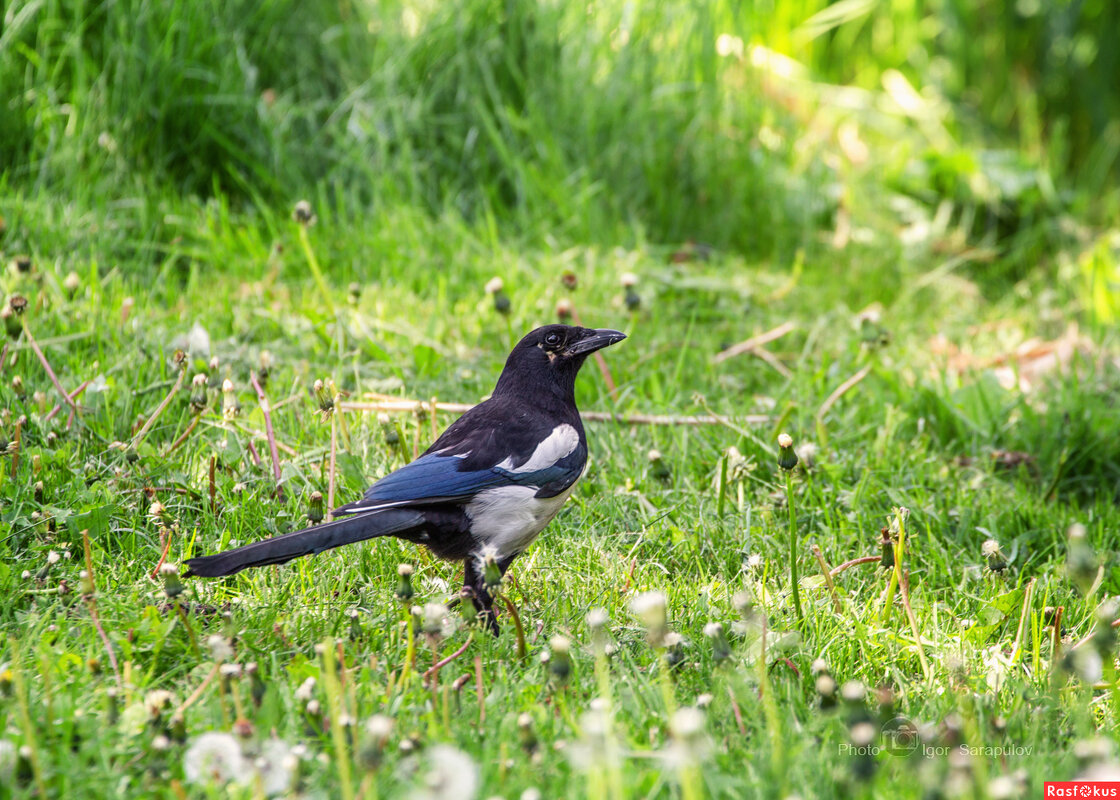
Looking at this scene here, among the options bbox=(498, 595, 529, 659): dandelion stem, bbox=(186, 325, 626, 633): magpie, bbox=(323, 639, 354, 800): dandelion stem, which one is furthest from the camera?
bbox=(186, 325, 626, 633): magpie

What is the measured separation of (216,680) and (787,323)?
122 inches

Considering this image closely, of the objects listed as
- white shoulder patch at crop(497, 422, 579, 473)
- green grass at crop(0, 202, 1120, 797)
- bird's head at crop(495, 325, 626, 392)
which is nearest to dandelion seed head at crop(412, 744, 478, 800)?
green grass at crop(0, 202, 1120, 797)

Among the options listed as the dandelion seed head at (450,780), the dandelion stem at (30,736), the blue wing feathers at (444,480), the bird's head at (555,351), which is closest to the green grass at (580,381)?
the dandelion stem at (30,736)

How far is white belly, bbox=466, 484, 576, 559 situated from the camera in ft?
8.75

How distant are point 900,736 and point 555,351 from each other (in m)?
1.39

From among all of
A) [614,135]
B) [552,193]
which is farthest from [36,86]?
[614,135]

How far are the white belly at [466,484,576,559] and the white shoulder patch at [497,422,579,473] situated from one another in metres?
0.06

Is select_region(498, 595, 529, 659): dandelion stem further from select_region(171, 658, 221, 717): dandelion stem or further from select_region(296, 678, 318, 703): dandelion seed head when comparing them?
select_region(171, 658, 221, 717): dandelion stem

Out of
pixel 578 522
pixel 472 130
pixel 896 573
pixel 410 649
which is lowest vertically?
pixel 578 522

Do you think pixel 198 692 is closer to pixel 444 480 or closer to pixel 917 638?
pixel 444 480

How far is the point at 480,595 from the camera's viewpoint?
266 cm

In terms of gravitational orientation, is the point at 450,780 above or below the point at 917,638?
above

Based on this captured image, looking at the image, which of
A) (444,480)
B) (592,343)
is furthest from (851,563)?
(444,480)

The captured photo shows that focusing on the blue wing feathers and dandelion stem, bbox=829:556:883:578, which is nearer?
the blue wing feathers
